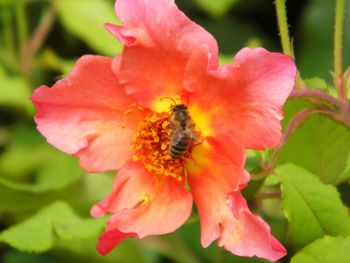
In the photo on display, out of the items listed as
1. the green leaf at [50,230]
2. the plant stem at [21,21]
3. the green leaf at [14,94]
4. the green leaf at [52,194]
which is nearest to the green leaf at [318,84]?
the green leaf at [50,230]

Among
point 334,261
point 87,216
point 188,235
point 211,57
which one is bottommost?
point 188,235

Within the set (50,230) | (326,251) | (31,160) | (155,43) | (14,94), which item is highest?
(155,43)

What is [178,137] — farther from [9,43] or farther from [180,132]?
[9,43]

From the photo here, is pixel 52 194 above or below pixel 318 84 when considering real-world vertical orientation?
below

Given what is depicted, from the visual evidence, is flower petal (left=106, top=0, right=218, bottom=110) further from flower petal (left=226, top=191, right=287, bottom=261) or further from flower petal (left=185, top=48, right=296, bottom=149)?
flower petal (left=226, top=191, right=287, bottom=261)

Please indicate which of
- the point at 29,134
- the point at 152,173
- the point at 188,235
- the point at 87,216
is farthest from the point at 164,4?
the point at 29,134

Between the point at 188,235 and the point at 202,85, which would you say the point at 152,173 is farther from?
the point at 188,235

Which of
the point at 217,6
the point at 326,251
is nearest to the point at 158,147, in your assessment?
the point at 326,251
